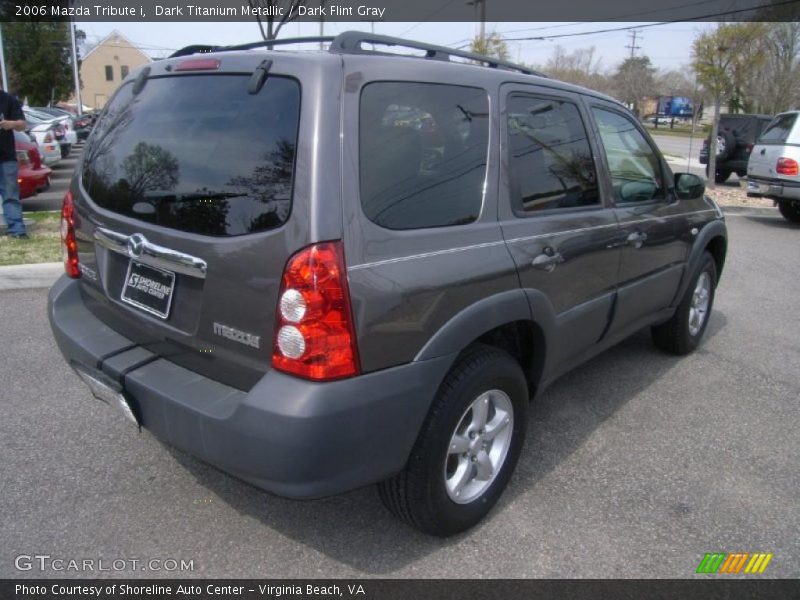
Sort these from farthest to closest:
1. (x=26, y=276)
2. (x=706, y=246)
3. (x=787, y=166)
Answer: (x=787, y=166)
(x=26, y=276)
(x=706, y=246)

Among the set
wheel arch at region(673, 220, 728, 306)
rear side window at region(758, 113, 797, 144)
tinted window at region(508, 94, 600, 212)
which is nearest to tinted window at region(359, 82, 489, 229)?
tinted window at region(508, 94, 600, 212)

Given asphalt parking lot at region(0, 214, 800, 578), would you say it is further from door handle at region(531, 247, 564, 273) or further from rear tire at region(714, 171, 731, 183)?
rear tire at region(714, 171, 731, 183)

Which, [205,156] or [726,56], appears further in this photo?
[726,56]

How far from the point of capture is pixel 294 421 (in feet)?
6.27

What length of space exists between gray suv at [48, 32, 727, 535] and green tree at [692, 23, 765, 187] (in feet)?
40.4

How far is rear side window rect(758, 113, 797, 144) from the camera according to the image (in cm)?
1061

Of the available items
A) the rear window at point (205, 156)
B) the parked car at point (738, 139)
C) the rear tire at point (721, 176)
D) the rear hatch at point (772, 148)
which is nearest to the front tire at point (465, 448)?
the rear window at point (205, 156)

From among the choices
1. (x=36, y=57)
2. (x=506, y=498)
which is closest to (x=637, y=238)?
(x=506, y=498)

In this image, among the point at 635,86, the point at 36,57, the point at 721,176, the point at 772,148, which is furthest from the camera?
the point at 635,86

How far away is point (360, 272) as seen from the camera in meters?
2.00

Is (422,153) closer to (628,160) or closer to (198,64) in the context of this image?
(198,64)

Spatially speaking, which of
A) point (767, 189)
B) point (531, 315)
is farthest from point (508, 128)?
point (767, 189)

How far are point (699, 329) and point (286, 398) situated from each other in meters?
3.85

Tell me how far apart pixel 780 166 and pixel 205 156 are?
10645 mm
